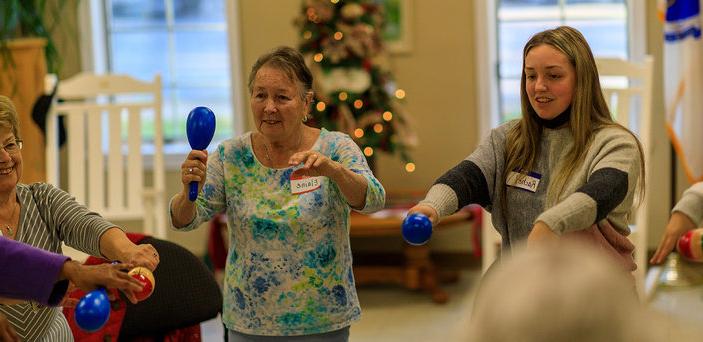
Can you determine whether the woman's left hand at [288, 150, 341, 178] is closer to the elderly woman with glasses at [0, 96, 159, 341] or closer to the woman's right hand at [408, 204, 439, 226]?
the woman's right hand at [408, 204, 439, 226]

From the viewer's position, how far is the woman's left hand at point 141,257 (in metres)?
1.83

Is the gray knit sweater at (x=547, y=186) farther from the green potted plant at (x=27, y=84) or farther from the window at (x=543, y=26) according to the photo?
the window at (x=543, y=26)

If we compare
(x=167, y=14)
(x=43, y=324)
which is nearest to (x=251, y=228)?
(x=43, y=324)

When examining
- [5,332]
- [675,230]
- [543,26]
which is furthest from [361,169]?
[543,26]

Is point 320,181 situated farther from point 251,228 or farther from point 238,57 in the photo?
point 238,57

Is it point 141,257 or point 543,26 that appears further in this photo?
point 543,26

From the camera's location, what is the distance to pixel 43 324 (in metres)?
1.95

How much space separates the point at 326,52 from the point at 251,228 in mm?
2943

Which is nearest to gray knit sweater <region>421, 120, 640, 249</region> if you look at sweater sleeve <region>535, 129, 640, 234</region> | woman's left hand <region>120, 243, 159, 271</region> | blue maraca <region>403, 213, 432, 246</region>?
sweater sleeve <region>535, 129, 640, 234</region>

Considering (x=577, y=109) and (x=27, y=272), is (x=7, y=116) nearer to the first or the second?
(x=27, y=272)

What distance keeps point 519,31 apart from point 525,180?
11.7ft

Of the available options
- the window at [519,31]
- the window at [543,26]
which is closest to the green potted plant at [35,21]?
the window at [519,31]

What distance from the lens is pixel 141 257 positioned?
1.85 meters

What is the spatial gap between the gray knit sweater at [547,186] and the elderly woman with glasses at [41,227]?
0.65 metres
